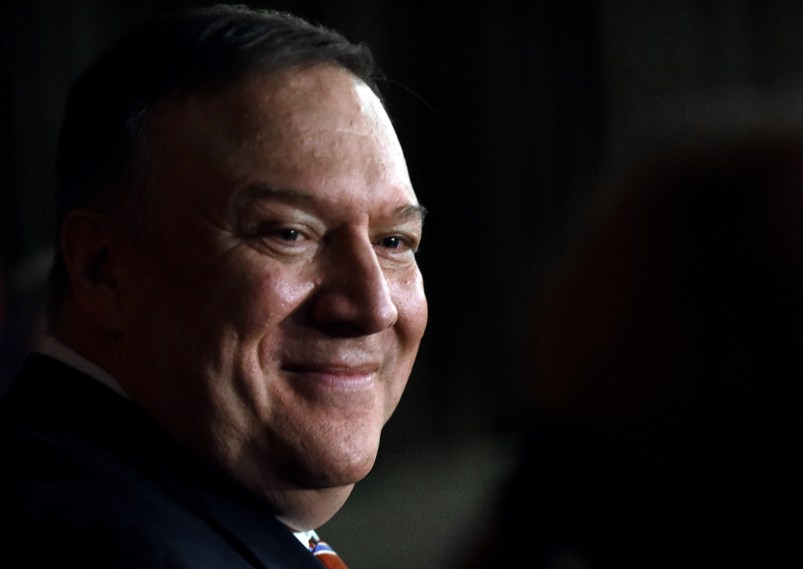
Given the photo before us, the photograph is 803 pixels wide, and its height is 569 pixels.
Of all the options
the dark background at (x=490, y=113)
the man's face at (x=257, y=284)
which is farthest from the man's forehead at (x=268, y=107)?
the dark background at (x=490, y=113)

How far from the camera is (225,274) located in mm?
1142

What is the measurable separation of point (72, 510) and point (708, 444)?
1.79 feet

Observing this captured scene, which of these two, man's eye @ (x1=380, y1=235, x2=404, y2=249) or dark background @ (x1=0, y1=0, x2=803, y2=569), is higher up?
man's eye @ (x1=380, y1=235, x2=404, y2=249)

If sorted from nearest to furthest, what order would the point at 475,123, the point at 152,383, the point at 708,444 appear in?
the point at 708,444
the point at 152,383
the point at 475,123

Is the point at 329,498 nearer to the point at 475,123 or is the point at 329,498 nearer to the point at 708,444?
the point at 708,444

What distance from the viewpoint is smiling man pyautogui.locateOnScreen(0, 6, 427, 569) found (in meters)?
1.12

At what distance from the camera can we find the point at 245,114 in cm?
115

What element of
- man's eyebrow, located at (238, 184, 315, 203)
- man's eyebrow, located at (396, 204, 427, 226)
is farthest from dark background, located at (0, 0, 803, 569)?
man's eyebrow, located at (238, 184, 315, 203)

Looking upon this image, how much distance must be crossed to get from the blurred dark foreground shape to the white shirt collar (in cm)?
44

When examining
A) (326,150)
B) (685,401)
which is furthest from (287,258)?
(685,401)

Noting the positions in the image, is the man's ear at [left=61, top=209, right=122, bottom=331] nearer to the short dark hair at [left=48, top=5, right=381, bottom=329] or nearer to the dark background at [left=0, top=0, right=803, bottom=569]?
the short dark hair at [left=48, top=5, right=381, bottom=329]

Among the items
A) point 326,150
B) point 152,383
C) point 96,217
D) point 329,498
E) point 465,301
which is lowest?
point 465,301

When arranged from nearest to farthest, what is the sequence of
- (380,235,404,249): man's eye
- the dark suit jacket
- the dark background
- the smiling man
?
the dark suit jacket, the smiling man, (380,235,404,249): man's eye, the dark background

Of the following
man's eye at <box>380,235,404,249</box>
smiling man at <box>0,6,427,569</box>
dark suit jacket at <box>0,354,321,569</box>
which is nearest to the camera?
dark suit jacket at <box>0,354,321,569</box>
